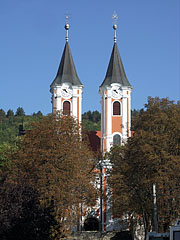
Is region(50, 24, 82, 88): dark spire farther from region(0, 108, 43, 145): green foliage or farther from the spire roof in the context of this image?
region(0, 108, 43, 145): green foliage

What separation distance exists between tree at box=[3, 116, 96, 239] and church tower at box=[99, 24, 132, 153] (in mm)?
19256

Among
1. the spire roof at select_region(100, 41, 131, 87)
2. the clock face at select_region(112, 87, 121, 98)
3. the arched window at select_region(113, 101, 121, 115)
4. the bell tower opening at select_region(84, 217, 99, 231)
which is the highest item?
the spire roof at select_region(100, 41, 131, 87)

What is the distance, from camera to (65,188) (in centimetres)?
2945

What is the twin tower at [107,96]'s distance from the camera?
2053 inches

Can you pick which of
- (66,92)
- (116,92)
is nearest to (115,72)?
(116,92)

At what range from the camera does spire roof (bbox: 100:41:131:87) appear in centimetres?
5328

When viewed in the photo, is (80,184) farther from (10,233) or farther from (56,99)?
(56,99)

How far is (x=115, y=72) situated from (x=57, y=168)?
25761 mm

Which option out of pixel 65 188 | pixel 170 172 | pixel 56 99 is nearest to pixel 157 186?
pixel 170 172

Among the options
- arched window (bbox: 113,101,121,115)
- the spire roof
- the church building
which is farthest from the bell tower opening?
the spire roof

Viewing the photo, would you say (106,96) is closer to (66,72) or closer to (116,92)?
(116,92)

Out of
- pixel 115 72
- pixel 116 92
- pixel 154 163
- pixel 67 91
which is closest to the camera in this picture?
pixel 154 163

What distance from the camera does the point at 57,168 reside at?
30.1m

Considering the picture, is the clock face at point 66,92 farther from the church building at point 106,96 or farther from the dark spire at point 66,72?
the dark spire at point 66,72
